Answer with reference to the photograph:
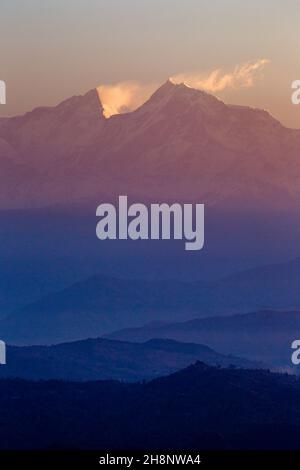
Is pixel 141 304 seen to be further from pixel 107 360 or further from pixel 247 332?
pixel 247 332

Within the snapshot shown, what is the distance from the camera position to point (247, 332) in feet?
113

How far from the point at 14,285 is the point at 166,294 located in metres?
3.29

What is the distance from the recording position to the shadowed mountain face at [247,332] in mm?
33219

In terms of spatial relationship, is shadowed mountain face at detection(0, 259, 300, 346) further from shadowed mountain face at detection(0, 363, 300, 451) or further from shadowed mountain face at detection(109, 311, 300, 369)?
shadowed mountain face at detection(0, 363, 300, 451)

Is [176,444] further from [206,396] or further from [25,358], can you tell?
[25,358]

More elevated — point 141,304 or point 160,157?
point 160,157

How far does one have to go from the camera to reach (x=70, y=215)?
3158cm

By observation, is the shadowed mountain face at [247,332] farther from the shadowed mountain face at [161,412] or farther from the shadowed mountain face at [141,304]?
the shadowed mountain face at [161,412]

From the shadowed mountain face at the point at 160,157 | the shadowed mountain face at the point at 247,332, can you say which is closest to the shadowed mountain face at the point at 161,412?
the shadowed mountain face at the point at 247,332

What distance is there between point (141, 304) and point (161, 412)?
2455 mm

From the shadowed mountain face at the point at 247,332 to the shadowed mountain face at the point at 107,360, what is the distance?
25 cm

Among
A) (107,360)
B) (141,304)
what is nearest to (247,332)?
(141,304)
